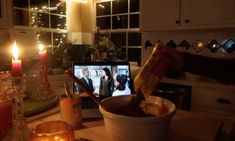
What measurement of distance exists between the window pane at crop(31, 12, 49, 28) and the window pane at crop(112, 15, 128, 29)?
0.95 meters

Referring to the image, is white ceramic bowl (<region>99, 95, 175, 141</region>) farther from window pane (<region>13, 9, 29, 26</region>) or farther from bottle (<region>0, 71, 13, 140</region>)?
window pane (<region>13, 9, 29, 26</region>)

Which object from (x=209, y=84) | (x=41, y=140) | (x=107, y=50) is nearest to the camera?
(x=41, y=140)

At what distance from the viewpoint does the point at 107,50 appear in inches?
113

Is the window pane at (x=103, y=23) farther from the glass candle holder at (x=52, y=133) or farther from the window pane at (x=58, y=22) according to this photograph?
the glass candle holder at (x=52, y=133)

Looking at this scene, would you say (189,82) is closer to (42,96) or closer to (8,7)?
(42,96)

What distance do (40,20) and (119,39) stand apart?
111 centimetres

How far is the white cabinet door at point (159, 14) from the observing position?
2.31m

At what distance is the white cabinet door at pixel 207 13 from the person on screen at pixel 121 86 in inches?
55.0

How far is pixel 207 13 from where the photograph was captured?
2.10 metres

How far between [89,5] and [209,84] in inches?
84.9

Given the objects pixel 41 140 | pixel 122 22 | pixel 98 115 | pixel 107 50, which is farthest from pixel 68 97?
pixel 122 22

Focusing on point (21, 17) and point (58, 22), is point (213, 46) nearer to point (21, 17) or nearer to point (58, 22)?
point (58, 22)

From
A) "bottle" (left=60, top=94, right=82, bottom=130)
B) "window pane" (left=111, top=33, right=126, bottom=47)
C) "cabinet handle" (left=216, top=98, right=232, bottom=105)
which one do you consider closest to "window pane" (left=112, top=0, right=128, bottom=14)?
"window pane" (left=111, top=33, right=126, bottom=47)

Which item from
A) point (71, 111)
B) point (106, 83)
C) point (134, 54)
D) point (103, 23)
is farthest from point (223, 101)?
point (103, 23)
